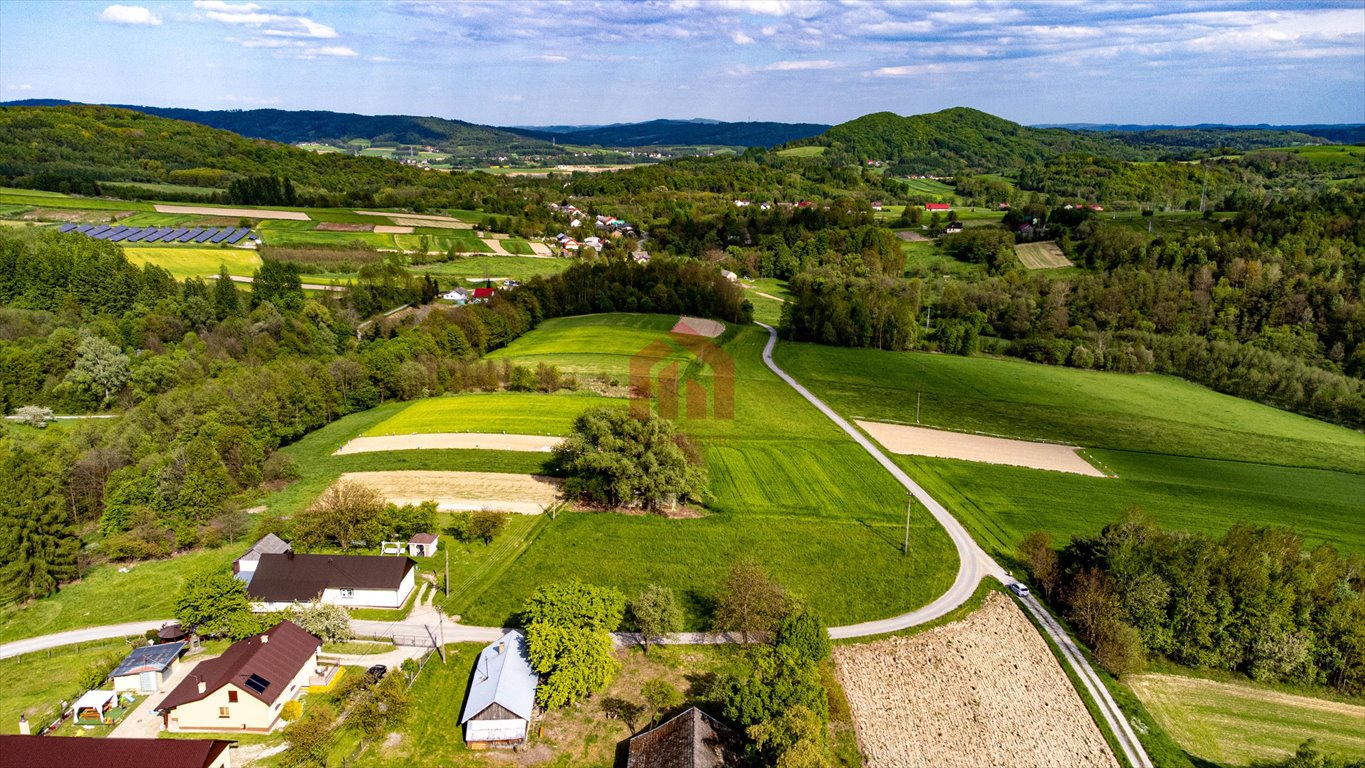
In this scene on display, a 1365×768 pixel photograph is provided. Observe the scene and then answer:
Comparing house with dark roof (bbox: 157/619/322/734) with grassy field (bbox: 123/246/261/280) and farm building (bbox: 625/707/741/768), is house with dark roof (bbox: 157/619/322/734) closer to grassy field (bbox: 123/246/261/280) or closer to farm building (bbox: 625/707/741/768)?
farm building (bbox: 625/707/741/768)

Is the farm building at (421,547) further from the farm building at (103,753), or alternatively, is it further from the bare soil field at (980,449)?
the bare soil field at (980,449)

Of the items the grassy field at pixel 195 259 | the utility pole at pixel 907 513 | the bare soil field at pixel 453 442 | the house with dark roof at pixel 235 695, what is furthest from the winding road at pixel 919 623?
the grassy field at pixel 195 259

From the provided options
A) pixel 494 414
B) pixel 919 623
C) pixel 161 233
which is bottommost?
pixel 919 623

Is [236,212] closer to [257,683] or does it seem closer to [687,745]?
[257,683]

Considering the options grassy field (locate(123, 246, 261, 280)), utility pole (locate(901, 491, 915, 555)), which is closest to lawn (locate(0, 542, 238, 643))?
utility pole (locate(901, 491, 915, 555))

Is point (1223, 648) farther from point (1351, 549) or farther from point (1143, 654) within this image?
point (1351, 549)

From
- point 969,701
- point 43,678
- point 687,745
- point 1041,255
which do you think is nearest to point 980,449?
point 969,701

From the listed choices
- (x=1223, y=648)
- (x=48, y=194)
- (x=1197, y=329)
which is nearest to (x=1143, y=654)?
(x=1223, y=648)
